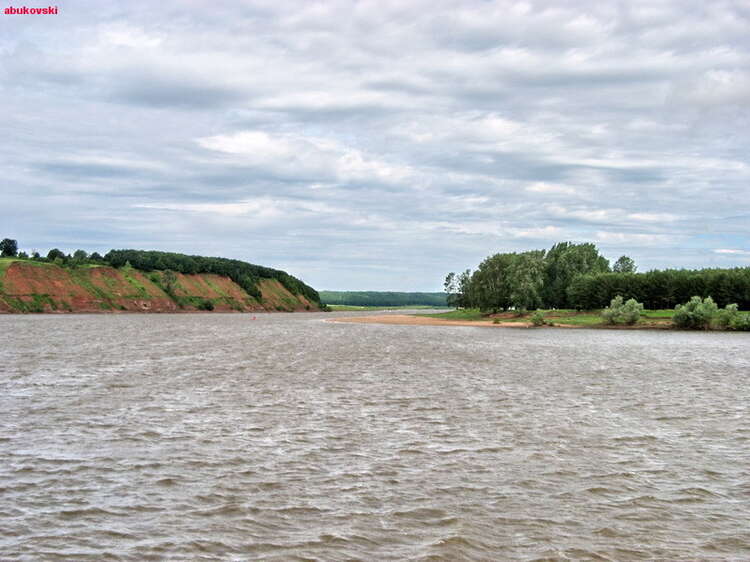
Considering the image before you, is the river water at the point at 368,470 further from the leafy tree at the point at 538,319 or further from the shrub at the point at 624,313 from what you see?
the leafy tree at the point at 538,319

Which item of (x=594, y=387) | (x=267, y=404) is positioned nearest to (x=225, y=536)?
(x=267, y=404)

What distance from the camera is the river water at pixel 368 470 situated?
1320 centimetres

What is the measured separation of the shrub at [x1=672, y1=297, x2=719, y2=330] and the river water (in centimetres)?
9359

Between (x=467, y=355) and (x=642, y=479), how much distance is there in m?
47.3

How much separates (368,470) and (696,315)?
12216cm

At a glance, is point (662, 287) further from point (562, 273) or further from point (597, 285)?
point (562, 273)

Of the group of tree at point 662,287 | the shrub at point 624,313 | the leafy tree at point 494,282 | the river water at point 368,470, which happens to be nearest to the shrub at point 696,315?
the shrub at point 624,313

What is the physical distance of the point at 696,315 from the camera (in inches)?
4951

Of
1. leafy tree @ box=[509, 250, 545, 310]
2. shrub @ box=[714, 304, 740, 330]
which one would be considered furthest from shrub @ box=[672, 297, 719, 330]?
leafy tree @ box=[509, 250, 545, 310]

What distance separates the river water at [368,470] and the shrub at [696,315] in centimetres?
9359

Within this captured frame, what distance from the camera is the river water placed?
13203mm

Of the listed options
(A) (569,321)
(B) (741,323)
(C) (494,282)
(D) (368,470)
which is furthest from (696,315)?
(D) (368,470)

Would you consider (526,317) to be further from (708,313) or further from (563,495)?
(563,495)

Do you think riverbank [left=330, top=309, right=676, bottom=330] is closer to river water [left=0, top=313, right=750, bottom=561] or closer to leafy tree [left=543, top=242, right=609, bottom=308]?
leafy tree [left=543, top=242, right=609, bottom=308]
